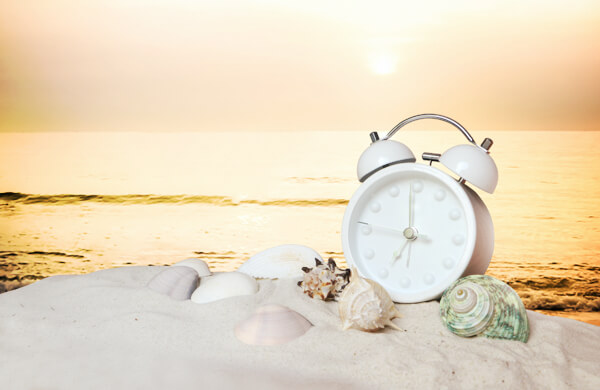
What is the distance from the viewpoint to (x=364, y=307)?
217 centimetres

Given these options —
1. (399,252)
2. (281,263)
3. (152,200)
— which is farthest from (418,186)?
(152,200)

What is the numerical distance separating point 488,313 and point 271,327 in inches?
33.4

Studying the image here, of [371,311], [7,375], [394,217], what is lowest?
[7,375]

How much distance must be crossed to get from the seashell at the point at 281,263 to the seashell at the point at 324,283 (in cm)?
33

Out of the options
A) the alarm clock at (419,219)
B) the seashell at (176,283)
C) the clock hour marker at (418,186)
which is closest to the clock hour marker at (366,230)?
the alarm clock at (419,219)

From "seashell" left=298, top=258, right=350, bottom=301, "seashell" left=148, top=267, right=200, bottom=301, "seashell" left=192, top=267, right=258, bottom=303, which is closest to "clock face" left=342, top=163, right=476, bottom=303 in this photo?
"seashell" left=298, top=258, right=350, bottom=301

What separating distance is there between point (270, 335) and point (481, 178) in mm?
1149

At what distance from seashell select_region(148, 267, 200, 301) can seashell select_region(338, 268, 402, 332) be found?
0.83m

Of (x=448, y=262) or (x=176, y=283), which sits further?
(x=176, y=283)

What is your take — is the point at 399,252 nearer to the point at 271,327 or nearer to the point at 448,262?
the point at 448,262

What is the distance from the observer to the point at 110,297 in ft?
8.59

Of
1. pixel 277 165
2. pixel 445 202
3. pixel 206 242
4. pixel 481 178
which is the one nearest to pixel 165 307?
pixel 445 202

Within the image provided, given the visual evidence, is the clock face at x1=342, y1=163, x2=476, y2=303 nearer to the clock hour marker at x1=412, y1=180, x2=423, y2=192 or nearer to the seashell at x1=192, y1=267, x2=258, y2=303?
the clock hour marker at x1=412, y1=180, x2=423, y2=192

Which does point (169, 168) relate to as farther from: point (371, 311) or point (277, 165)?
point (371, 311)
